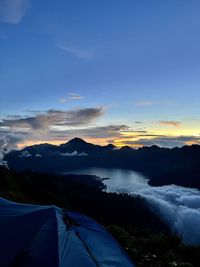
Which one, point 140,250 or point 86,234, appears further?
point 140,250

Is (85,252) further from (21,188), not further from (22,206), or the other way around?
(21,188)

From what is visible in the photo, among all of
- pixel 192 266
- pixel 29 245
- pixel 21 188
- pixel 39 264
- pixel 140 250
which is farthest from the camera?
pixel 21 188

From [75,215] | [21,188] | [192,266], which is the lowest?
[21,188]

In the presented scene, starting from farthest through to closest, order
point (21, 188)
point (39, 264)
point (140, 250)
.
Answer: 1. point (21, 188)
2. point (140, 250)
3. point (39, 264)

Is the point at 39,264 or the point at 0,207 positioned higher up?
the point at 0,207

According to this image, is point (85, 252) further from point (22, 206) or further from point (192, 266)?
point (192, 266)

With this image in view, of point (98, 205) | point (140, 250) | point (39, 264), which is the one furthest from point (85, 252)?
point (98, 205)
